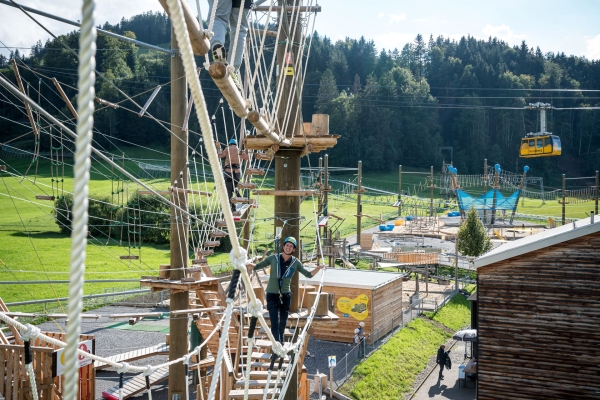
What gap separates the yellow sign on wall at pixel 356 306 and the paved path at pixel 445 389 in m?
2.32

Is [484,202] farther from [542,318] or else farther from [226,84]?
[226,84]

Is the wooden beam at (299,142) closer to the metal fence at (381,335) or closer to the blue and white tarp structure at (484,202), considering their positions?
the metal fence at (381,335)

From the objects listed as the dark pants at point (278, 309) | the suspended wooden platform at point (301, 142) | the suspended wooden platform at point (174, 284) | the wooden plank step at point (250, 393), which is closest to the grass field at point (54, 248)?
the suspended wooden platform at point (174, 284)

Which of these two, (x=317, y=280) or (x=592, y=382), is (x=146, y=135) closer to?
(x=317, y=280)

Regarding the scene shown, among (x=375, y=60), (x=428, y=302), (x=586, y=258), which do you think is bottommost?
(x=428, y=302)

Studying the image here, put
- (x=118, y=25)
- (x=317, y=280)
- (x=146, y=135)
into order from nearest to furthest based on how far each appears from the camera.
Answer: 1. (x=317, y=280)
2. (x=146, y=135)
3. (x=118, y=25)

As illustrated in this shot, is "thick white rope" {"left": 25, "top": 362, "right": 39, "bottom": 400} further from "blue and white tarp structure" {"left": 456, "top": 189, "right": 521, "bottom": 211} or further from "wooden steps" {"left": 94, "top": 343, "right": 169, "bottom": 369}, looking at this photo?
"blue and white tarp structure" {"left": 456, "top": 189, "right": 521, "bottom": 211}

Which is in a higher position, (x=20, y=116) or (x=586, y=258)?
(x=20, y=116)

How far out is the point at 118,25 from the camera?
78.1 metres

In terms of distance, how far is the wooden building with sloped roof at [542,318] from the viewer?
8875 millimetres

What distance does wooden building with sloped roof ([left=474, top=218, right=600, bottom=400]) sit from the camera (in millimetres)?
8875

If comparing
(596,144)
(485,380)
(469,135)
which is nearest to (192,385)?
(485,380)

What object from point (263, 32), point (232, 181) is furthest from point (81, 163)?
point (232, 181)

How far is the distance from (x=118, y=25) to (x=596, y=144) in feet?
205
